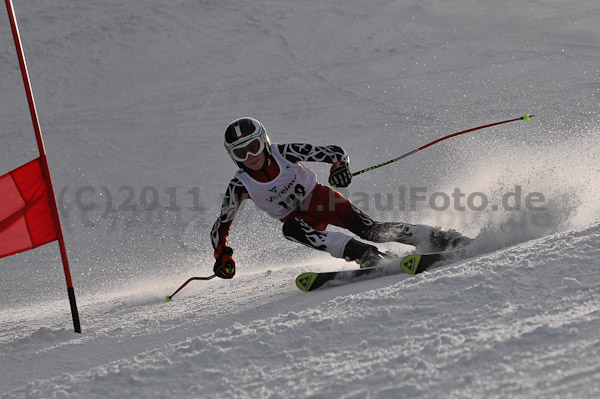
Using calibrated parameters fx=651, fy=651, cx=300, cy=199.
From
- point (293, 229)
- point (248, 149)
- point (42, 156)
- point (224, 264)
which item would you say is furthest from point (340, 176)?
point (42, 156)

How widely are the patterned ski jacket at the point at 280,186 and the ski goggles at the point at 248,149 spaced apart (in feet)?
0.58

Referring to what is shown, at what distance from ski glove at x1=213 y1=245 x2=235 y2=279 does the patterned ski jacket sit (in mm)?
73

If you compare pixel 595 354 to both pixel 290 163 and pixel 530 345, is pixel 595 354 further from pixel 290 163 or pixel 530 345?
pixel 290 163

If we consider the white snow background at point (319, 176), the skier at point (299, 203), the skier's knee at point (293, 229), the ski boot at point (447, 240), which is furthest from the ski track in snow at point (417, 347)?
the skier's knee at point (293, 229)

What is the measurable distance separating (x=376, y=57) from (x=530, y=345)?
32.0 ft

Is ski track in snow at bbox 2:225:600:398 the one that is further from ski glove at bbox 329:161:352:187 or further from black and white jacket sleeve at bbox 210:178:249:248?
black and white jacket sleeve at bbox 210:178:249:248

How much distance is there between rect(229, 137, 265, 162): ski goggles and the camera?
4125 mm

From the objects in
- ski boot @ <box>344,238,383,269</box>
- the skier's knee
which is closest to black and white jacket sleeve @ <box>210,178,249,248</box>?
the skier's knee

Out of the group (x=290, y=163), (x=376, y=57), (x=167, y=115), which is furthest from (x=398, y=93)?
(x=290, y=163)

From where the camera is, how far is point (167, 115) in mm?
10391

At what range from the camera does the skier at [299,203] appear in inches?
163

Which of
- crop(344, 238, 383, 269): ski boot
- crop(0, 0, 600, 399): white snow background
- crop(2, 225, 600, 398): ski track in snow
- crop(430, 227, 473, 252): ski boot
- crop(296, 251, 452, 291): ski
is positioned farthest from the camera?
crop(430, 227, 473, 252): ski boot

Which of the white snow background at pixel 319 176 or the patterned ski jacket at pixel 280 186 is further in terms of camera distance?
the patterned ski jacket at pixel 280 186

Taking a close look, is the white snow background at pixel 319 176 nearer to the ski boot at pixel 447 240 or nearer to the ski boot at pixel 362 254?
the ski boot at pixel 447 240
